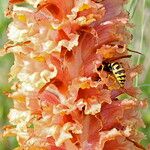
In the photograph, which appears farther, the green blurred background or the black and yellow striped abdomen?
the green blurred background

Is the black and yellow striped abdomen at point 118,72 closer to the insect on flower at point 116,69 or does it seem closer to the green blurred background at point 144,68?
the insect on flower at point 116,69

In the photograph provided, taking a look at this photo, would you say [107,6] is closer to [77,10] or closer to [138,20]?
[77,10]

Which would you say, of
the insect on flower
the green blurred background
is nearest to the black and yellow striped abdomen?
the insect on flower

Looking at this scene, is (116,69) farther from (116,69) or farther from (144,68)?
(144,68)

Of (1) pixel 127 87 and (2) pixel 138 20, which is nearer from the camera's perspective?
(1) pixel 127 87

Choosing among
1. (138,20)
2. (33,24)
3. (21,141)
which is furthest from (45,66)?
(138,20)

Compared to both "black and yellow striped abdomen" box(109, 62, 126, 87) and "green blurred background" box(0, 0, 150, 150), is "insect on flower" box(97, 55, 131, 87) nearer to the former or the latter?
"black and yellow striped abdomen" box(109, 62, 126, 87)

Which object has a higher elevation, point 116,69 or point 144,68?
point 144,68

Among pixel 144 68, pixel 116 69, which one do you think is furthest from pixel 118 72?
pixel 144 68
